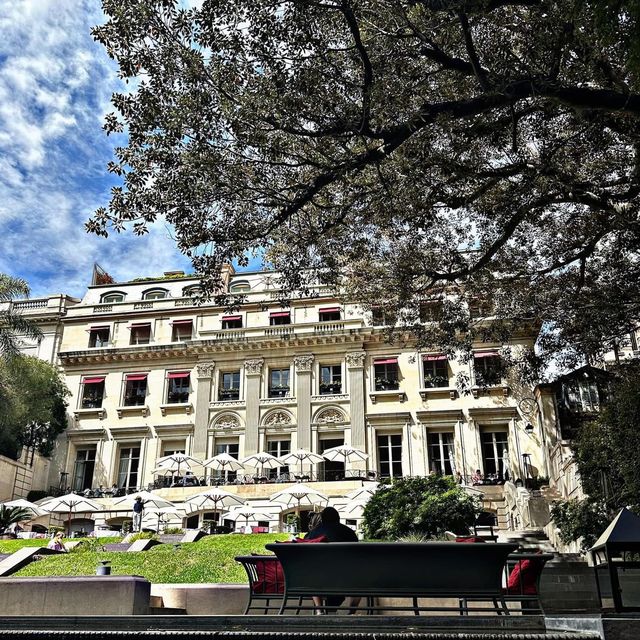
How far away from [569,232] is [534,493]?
515 inches

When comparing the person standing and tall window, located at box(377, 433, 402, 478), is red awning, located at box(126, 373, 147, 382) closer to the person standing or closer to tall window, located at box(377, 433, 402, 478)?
the person standing

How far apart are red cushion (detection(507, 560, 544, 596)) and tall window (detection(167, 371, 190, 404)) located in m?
30.1

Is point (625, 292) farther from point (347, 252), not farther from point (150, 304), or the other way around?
point (150, 304)

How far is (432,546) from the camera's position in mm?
5441

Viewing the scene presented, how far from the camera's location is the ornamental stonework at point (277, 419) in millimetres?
34312

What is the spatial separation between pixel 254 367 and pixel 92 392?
9425 millimetres

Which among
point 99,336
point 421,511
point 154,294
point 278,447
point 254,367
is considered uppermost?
point 154,294

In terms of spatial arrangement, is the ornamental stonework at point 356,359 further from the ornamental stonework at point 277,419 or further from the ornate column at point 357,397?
the ornamental stonework at point 277,419

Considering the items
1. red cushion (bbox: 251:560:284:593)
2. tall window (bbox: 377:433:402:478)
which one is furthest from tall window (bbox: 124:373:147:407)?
red cushion (bbox: 251:560:284:593)

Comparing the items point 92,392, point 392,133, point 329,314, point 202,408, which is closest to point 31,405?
point 92,392

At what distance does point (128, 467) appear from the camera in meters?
35.3

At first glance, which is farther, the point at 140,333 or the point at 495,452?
the point at 140,333

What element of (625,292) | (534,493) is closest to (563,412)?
(534,493)

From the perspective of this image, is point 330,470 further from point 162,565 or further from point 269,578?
point 269,578
